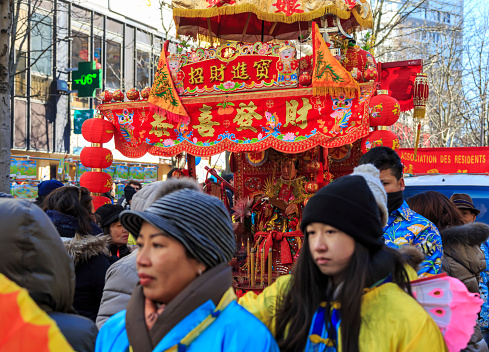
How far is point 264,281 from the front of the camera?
6559 mm

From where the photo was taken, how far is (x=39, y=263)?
1677 millimetres

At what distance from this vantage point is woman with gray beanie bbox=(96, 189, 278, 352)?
1.64 metres

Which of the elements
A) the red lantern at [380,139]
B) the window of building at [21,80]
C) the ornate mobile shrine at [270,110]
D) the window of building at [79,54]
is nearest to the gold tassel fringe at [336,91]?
the ornate mobile shrine at [270,110]

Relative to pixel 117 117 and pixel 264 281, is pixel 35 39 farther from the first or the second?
pixel 264 281

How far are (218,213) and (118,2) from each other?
66.9 feet

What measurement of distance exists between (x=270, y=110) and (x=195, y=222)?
16.0 ft

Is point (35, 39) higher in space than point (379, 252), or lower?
higher

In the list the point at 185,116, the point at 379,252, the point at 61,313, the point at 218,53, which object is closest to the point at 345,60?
the point at 218,53

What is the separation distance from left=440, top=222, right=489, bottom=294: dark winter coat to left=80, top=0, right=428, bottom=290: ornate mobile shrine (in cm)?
237

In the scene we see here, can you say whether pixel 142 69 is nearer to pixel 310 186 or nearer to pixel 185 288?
pixel 310 186

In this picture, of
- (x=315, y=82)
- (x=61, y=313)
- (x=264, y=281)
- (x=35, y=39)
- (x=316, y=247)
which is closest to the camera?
(x=61, y=313)

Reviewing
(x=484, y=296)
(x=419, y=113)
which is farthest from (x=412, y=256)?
(x=419, y=113)

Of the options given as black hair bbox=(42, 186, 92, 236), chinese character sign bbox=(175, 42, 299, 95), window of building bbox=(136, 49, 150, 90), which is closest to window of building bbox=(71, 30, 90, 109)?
window of building bbox=(136, 49, 150, 90)

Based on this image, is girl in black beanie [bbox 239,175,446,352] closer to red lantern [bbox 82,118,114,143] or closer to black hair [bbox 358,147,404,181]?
black hair [bbox 358,147,404,181]
